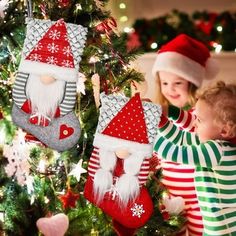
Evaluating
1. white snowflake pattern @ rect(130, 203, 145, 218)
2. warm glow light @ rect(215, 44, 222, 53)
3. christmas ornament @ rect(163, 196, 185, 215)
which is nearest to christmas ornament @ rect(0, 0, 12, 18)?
white snowflake pattern @ rect(130, 203, 145, 218)

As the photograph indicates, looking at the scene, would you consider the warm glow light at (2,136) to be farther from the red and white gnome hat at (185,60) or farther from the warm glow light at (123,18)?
the warm glow light at (123,18)

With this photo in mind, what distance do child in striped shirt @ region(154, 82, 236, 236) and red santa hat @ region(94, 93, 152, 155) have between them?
21 cm

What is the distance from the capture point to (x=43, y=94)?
1359 mm

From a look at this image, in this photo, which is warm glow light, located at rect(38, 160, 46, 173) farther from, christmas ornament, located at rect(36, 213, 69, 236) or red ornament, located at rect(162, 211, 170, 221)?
red ornament, located at rect(162, 211, 170, 221)

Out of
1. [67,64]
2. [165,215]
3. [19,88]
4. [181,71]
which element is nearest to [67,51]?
[67,64]

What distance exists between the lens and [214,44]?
3912 mm

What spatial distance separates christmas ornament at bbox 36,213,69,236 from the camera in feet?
4.29

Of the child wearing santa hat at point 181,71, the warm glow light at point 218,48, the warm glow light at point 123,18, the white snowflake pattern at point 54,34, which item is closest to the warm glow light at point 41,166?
the white snowflake pattern at point 54,34

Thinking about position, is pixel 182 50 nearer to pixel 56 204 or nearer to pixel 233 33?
pixel 56 204

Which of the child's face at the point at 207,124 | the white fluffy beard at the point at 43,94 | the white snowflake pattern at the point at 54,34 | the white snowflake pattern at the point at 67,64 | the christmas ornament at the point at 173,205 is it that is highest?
the white snowflake pattern at the point at 54,34

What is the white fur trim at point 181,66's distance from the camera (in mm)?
2244

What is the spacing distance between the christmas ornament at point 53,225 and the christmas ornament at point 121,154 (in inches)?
4.2

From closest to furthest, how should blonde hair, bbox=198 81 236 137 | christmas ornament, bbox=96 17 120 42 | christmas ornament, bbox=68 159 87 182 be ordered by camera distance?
1. christmas ornament, bbox=68 159 87 182
2. christmas ornament, bbox=96 17 120 42
3. blonde hair, bbox=198 81 236 137

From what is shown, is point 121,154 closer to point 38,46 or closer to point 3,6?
point 38,46
